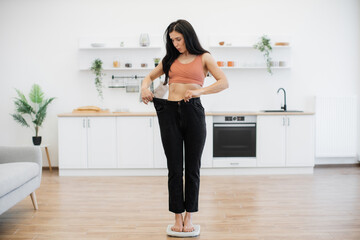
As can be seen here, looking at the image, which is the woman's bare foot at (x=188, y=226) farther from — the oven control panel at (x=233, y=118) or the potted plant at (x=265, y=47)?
the potted plant at (x=265, y=47)

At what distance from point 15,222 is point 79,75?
265 centimetres

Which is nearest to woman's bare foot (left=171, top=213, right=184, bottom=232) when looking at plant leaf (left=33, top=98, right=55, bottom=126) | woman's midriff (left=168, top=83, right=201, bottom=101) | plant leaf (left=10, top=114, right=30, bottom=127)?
woman's midriff (left=168, top=83, right=201, bottom=101)

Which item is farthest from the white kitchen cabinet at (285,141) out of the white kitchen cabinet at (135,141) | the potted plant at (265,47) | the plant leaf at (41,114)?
the plant leaf at (41,114)

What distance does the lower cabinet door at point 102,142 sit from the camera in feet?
14.0

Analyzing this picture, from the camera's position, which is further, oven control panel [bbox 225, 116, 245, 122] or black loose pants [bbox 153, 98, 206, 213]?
oven control panel [bbox 225, 116, 245, 122]

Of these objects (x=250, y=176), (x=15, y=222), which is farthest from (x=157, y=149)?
(x=15, y=222)

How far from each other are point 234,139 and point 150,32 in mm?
1981

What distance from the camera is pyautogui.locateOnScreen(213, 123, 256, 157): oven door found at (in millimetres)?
4281

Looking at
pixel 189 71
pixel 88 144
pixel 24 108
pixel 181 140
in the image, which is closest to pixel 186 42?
pixel 189 71

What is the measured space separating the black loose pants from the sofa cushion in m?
1.15

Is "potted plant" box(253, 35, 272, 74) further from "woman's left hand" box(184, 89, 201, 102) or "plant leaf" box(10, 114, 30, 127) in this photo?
"plant leaf" box(10, 114, 30, 127)

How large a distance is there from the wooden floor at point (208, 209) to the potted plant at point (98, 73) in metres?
1.37

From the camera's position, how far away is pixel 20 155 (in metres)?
2.85

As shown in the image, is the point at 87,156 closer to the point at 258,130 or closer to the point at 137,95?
the point at 137,95
